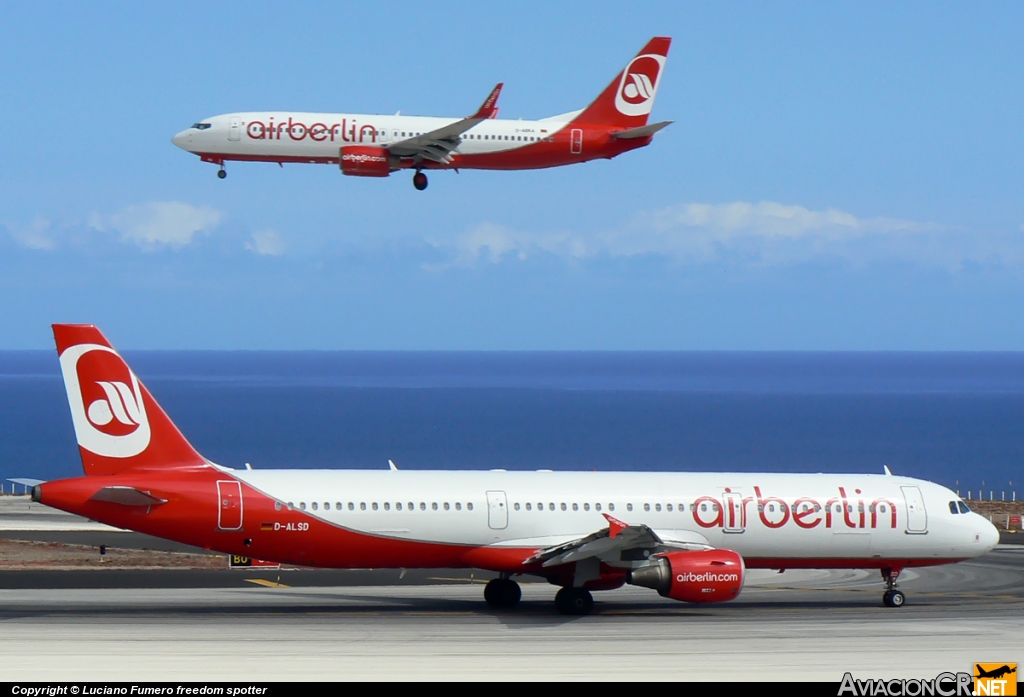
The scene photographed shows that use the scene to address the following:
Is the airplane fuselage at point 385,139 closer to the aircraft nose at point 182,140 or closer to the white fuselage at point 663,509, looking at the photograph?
the aircraft nose at point 182,140

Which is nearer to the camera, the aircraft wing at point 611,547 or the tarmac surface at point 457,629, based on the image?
the tarmac surface at point 457,629

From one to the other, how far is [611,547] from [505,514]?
9.43 feet


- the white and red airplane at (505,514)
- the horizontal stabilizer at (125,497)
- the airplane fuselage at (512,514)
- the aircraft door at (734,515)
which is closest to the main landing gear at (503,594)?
the white and red airplane at (505,514)

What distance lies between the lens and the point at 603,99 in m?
43.6

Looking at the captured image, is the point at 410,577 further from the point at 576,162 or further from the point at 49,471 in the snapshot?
the point at 49,471

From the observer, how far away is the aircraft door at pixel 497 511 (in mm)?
30719

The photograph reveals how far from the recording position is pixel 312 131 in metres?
39.9

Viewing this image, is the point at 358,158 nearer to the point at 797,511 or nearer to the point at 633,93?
the point at 633,93

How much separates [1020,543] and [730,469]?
61.3m

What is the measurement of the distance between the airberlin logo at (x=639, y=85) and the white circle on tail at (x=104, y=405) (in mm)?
21189

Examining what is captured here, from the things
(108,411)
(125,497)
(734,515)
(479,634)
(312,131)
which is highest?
(312,131)

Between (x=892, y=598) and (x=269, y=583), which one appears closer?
(x=892, y=598)

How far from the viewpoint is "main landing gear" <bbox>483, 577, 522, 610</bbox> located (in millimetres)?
32156

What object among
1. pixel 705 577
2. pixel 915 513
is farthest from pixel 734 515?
pixel 915 513
